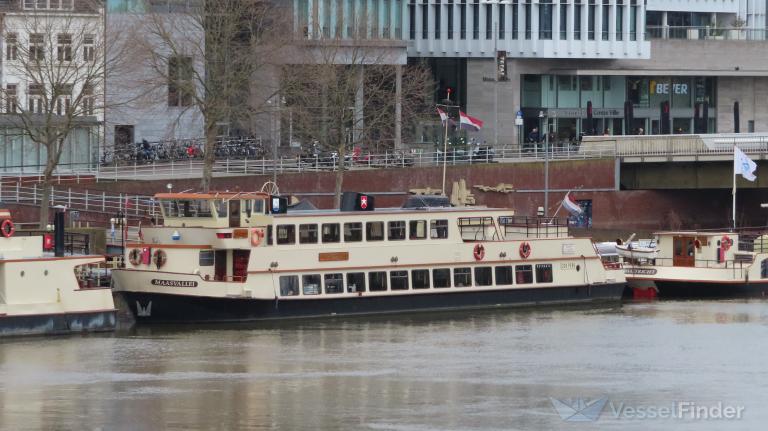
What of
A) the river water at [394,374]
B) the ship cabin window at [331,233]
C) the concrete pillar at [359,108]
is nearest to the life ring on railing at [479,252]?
the river water at [394,374]

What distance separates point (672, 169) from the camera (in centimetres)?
9212

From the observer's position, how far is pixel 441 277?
2596 inches

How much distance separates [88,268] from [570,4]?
50672 millimetres

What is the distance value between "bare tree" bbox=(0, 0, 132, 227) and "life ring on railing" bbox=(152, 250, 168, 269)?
908 cm

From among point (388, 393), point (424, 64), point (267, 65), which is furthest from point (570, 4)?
point (388, 393)

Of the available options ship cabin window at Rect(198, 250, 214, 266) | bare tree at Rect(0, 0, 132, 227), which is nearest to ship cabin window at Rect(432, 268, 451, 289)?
ship cabin window at Rect(198, 250, 214, 266)

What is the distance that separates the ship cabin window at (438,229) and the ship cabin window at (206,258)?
7684 mm

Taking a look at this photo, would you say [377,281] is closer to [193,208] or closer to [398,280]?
[398,280]

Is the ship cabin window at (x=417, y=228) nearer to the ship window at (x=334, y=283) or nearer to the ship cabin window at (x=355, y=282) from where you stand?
the ship cabin window at (x=355, y=282)

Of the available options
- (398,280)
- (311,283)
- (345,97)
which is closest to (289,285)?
(311,283)

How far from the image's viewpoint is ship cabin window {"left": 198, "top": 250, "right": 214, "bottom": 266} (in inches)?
2434

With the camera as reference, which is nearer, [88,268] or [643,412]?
[643,412]

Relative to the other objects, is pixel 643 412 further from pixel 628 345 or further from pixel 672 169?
pixel 672 169

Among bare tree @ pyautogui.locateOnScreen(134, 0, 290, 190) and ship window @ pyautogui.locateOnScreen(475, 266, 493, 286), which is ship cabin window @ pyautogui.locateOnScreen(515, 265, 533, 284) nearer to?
ship window @ pyautogui.locateOnScreen(475, 266, 493, 286)
